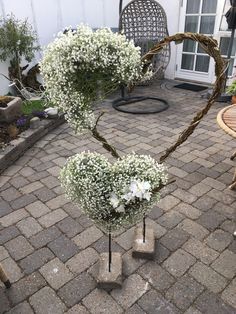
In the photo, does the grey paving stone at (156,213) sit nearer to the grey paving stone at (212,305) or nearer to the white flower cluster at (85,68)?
the grey paving stone at (212,305)

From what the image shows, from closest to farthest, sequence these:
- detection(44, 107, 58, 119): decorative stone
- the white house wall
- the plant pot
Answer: the plant pot
detection(44, 107, 58, 119): decorative stone
the white house wall

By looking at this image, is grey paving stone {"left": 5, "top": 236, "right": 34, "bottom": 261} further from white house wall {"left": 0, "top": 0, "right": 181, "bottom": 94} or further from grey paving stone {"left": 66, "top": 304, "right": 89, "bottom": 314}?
white house wall {"left": 0, "top": 0, "right": 181, "bottom": 94}

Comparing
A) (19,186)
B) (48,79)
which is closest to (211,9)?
(19,186)

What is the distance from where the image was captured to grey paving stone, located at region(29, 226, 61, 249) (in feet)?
7.46

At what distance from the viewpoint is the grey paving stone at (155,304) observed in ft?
5.78

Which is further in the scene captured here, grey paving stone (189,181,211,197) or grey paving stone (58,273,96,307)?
grey paving stone (189,181,211,197)

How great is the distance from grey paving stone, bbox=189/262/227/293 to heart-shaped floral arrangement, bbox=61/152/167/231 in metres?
0.66

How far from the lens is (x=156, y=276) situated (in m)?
1.98

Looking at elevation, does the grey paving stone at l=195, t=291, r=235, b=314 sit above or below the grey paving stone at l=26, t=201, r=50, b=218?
above

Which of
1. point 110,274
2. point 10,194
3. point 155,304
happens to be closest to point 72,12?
point 10,194

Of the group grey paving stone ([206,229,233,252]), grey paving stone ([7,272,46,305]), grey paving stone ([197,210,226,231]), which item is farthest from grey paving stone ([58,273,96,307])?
grey paving stone ([197,210,226,231])

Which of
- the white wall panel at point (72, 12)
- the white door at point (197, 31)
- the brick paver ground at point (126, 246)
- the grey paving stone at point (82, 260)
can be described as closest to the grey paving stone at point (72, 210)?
the brick paver ground at point (126, 246)

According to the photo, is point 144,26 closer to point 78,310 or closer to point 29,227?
point 29,227

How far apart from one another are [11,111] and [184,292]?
117 inches
